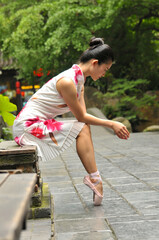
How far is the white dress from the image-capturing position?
10.4 feet

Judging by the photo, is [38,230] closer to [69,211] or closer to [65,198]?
[69,211]

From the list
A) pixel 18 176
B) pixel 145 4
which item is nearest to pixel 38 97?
pixel 18 176

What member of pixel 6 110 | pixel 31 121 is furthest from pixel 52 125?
pixel 6 110

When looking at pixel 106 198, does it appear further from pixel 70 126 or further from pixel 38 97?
pixel 38 97

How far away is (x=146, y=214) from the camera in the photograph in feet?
9.54

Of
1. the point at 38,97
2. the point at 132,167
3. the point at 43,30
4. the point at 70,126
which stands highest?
the point at 43,30

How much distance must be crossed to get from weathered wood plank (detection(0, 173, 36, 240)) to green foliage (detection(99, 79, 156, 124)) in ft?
44.8

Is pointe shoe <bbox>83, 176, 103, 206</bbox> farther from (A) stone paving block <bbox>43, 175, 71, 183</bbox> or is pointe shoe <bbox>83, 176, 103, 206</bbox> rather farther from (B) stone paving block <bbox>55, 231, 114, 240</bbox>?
(A) stone paving block <bbox>43, 175, 71, 183</bbox>

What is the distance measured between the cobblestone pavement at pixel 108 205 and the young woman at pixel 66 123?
0.26 m

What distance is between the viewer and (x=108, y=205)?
327cm

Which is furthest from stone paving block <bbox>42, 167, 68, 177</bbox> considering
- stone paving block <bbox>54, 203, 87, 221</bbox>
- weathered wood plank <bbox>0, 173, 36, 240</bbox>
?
weathered wood plank <bbox>0, 173, 36, 240</bbox>

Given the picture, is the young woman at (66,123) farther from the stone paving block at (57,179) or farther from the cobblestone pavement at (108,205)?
the stone paving block at (57,179)

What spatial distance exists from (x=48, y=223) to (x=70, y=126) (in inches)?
30.8

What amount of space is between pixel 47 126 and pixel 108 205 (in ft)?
2.69
